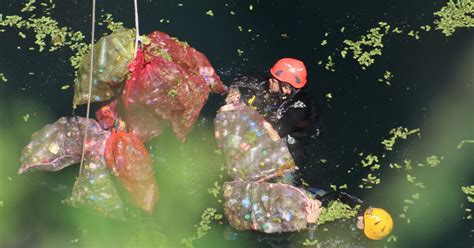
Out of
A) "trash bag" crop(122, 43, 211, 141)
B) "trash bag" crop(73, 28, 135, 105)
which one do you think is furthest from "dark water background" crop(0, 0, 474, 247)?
"trash bag" crop(73, 28, 135, 105)

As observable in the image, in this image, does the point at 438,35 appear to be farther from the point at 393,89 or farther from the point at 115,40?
the point at 115,40

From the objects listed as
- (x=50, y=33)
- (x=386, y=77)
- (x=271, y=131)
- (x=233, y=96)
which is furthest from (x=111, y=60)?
(x=386, y=77)

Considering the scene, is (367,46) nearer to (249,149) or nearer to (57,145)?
(249,149)

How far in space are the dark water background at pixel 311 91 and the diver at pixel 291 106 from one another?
15 cm

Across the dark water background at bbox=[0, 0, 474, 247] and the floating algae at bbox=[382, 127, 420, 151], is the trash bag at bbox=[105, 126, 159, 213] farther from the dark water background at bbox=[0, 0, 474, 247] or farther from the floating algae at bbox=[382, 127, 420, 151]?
the floating algae at bbox=[382, 127, 420, 151]

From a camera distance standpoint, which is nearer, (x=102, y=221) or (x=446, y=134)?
(x=102, y=221)

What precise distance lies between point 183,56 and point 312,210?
5.06ft

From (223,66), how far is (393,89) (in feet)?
5.28

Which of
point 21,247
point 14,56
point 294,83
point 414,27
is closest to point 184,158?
point 294,83

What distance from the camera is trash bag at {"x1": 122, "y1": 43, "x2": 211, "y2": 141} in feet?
14.2

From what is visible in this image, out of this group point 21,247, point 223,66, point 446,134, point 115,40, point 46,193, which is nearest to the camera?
point 115,40

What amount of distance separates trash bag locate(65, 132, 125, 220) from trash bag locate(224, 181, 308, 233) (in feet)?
2.84

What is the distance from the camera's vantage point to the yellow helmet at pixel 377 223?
14.5ft

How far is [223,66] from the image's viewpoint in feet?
18.4
